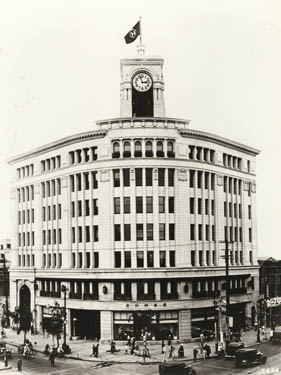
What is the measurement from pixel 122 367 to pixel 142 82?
95.6ft

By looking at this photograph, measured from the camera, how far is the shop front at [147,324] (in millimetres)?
50156

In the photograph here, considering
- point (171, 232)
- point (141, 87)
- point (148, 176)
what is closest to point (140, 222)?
point (171, 232)

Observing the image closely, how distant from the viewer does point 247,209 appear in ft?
206

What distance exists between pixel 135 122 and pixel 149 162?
397 cm

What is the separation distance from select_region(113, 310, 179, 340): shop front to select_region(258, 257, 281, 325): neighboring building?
15671 millimetres

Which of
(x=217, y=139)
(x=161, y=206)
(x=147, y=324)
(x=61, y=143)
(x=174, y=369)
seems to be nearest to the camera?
(x=174, y=369)

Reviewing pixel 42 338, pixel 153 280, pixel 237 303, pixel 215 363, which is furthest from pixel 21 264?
pixel 215 363

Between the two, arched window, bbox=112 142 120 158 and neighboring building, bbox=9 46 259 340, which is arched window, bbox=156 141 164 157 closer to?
neighboring building, bbox=9 46 259 340

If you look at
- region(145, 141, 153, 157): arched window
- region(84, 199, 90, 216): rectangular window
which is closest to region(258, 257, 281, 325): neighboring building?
Answer: region(145, 141, 153, 157): arched window

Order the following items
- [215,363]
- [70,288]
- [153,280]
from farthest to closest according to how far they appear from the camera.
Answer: [70,288], [153,280], [215,363]

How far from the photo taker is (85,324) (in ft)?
176

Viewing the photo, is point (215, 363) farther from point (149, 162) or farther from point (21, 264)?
point (21, 264)

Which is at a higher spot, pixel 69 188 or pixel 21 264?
pixel 69 188

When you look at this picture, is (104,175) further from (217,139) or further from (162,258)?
(217,139)
